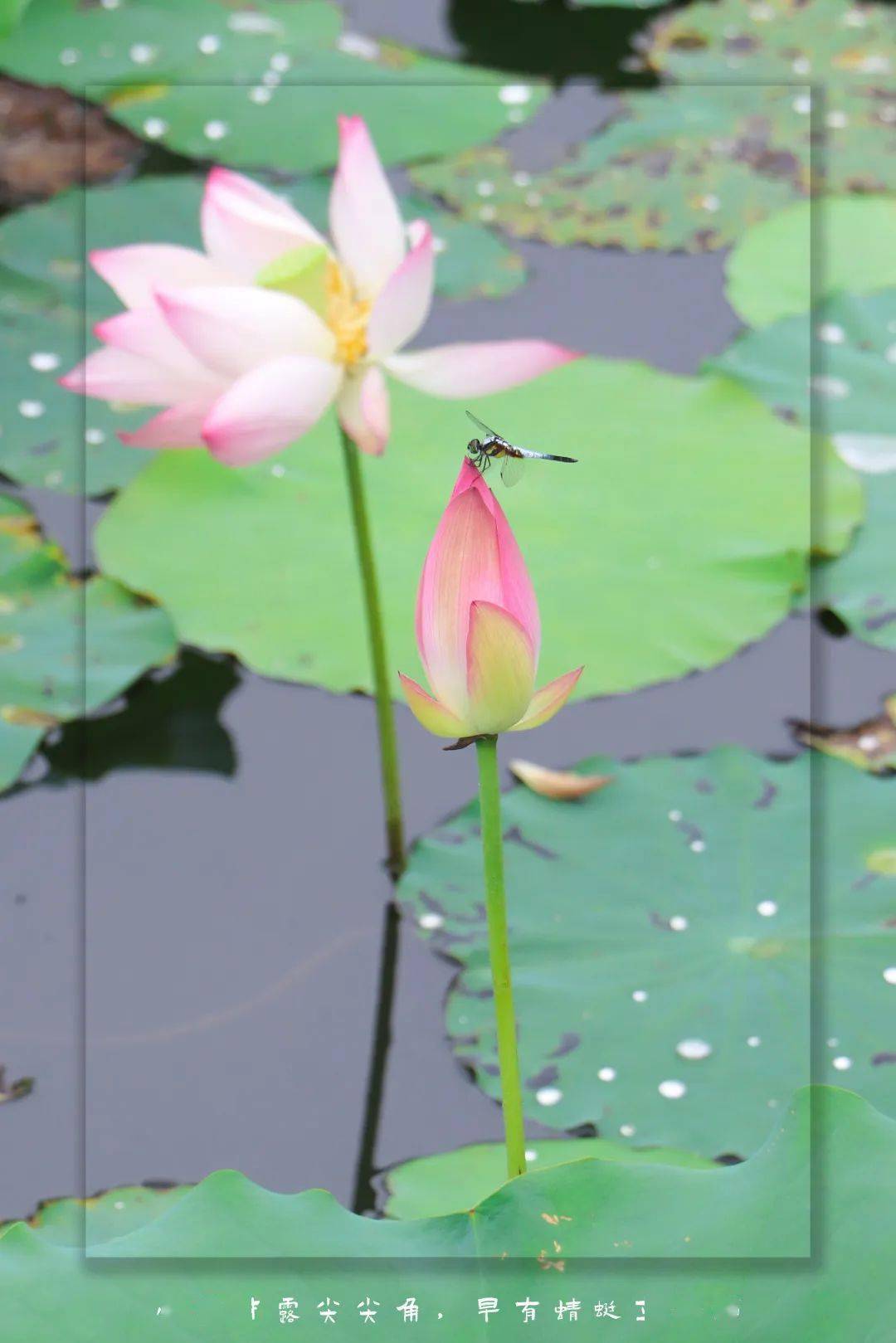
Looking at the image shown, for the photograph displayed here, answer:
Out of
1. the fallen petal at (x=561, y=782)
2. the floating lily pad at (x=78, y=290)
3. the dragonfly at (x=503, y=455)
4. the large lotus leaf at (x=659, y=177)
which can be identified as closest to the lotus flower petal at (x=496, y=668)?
the dragonfly at (x=503, y=455)

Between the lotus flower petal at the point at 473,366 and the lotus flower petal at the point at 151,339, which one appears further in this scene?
the lotus flower petal at the point at 473,366

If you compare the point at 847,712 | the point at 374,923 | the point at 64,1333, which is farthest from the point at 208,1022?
the point at 847,712

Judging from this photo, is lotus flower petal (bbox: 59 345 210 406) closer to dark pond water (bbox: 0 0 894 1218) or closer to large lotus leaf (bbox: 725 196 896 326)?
dark pond water (bbox: 0 0 894 1218)

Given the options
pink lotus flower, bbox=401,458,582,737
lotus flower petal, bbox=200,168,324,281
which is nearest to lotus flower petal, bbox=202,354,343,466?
lotus flower petal, bbox=200,168,324,281

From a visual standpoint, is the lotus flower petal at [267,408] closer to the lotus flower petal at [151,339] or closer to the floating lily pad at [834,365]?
the lotus flower petal at [151,339]

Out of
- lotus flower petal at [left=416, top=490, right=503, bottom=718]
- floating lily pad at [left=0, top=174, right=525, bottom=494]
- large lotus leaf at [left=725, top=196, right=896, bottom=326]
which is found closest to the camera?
lotus flower petal at [left=416, top=490, right=503, bottom=718]

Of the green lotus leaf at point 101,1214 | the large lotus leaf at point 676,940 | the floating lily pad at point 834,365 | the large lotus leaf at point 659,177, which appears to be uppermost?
the large lotus leaf at point 659,177
